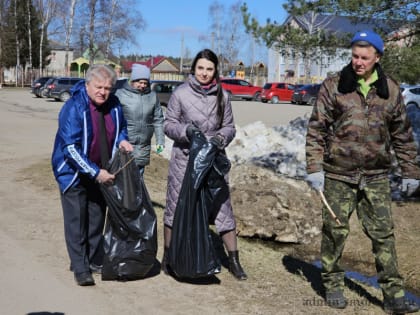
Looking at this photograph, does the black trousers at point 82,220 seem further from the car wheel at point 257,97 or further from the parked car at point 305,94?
the car wheel at point 257,97

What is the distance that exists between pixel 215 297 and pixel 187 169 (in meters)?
0.97

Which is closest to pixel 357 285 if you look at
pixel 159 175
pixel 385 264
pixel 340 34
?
pixel 385 264

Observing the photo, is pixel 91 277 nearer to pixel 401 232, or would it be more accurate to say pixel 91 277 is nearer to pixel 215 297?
pixel 215 297

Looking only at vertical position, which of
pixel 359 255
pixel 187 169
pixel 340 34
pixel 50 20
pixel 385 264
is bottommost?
pixel 359 255

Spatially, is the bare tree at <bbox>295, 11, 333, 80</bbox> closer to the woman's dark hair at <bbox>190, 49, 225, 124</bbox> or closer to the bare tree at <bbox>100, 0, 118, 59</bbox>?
the woman's dark hair at <bbox>190, 49, 225, 124</bbox>

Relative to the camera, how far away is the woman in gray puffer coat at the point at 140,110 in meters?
5.75

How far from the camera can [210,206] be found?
4.71 metres

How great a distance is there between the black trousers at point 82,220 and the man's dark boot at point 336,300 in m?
1.84

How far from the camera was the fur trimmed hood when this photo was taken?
401 centimetres

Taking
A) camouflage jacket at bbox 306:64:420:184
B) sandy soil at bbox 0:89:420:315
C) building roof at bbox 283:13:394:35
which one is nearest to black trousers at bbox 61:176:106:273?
sandy soil at bbox 0:89:420:315

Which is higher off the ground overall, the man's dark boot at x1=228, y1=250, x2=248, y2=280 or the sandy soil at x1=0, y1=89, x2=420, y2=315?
the man's dark boot at x1=228, y1=250, x2=248, y2=280

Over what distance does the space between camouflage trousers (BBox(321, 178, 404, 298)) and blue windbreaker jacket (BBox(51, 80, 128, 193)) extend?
1710 millimetres

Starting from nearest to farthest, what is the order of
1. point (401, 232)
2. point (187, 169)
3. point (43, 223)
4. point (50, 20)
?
point (187, 169) < point (43, 223) < point (401, 232) < point (50, 20)

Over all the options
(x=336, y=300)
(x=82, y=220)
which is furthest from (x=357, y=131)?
(x=82, y=220)
